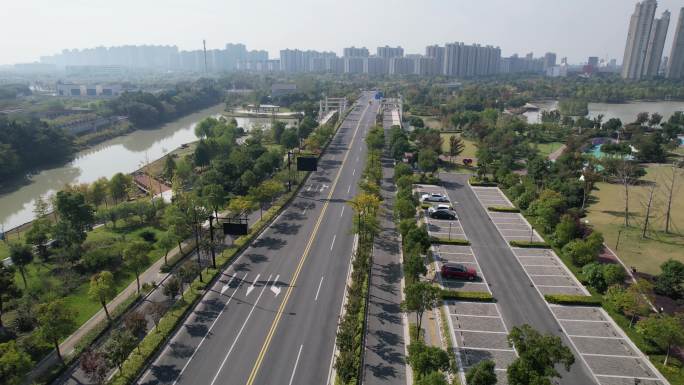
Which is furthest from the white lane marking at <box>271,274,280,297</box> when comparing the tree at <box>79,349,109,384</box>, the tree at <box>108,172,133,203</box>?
the tree at <box>108,172,133,203</box>

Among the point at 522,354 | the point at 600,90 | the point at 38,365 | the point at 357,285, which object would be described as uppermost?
the point at 600,90

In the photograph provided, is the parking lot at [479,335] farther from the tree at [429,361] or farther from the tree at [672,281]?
the tree at [672,281]

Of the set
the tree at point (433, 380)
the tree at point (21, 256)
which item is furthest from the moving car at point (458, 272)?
the tree at point (21, 256)

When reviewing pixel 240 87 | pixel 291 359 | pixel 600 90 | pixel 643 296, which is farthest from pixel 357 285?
pixel 240 87

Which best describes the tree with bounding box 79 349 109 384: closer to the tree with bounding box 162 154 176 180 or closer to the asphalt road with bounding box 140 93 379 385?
the asphalt road with bounding box 140 93 379 385

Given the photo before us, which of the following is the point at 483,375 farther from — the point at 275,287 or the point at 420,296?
the point at 275,287

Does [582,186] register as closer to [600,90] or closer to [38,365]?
[38,365]
